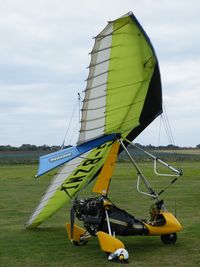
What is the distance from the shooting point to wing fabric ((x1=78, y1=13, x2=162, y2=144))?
257 inches

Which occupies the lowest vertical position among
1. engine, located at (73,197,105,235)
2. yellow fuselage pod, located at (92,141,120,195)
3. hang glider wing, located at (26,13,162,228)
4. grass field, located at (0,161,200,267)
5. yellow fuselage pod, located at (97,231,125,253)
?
grass field, located at (0,161,200,267)

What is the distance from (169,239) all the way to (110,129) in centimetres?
251

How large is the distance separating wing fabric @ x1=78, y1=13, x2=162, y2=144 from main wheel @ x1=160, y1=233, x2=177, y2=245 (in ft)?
7.03

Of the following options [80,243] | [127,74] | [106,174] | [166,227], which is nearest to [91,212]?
[106,174]

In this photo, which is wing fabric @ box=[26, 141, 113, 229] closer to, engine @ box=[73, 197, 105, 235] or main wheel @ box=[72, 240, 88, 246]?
engine @ box=[73, 197, 105, 235]

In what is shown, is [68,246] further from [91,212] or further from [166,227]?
[166,227]

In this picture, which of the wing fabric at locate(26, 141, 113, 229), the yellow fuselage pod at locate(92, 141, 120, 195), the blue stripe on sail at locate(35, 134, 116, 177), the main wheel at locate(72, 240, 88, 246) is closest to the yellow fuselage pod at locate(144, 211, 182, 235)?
the yellow fuselage pod at locate(92, 141, 120, 195)

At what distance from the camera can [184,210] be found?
1427 cm

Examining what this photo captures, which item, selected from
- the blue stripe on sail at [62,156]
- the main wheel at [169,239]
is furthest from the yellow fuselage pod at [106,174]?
the main wheel at [169,239]

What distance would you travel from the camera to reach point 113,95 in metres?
7.41

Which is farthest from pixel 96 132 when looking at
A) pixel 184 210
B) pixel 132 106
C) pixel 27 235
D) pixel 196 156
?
pixel 196 156

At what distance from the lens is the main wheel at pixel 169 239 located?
9.05m

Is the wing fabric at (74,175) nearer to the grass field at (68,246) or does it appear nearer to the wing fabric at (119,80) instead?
the wing fabric at (119,80)

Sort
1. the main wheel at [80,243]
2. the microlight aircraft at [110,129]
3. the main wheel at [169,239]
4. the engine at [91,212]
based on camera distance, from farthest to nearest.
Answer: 1. the main wheel at [80,243]
2. the main wheel at [169,239]
3. the engine at [91,212]
4. the microlight aircraft at [110,129]
